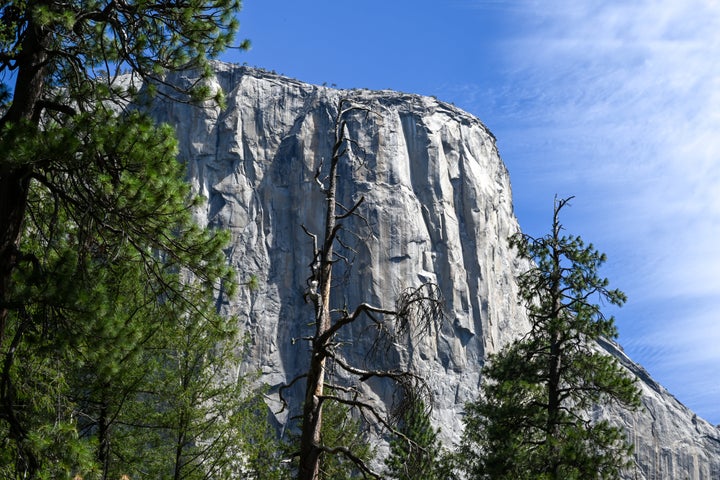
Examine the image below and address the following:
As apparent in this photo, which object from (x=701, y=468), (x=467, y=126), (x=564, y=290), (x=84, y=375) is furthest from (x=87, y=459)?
(x=467, y=126)

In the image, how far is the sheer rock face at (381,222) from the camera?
102 m

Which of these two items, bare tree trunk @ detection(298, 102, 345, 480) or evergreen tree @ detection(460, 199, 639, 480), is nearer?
bare tree trunk @ detection(298, 102, 345, 480)

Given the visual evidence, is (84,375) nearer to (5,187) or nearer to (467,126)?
(5,187)

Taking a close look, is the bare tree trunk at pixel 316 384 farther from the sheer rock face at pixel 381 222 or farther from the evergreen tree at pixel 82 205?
the sheer rock face at pixel 381 222

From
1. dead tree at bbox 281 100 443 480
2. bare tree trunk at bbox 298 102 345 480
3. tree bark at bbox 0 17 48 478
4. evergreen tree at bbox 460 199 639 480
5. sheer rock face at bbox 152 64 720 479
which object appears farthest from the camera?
sheer rock face at bbox 152 64 720 479

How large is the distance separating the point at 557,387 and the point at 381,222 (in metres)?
91.4

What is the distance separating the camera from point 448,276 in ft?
357

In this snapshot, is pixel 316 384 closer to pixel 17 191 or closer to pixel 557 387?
pixel 17 191

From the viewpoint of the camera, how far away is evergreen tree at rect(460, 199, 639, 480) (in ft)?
52.6

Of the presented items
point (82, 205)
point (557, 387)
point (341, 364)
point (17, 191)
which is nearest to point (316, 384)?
point (341, 364)

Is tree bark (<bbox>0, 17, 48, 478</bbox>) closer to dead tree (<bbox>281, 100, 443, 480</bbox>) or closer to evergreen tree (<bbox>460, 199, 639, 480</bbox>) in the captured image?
dead tree (<bbox>281, 100, 443, 480</bbox>)

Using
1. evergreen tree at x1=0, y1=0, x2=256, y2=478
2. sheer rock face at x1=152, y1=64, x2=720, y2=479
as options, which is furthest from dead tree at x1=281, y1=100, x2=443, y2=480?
sheer rock face at x1=152, y1=64, x2=720, y2=479

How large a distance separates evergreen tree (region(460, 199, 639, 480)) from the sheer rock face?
77628 millimetres

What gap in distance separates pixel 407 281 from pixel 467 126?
31.4 meters
